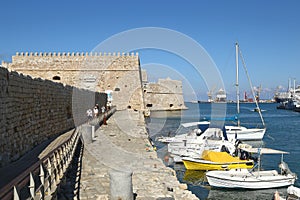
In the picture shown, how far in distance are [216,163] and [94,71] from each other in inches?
699

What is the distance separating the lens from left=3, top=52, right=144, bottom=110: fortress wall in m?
27.0

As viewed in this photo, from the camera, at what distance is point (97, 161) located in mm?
8117

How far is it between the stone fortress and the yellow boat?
55.2 feet

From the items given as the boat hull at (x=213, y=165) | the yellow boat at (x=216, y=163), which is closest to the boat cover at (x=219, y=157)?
the yellow boat at (x=216, y=163)

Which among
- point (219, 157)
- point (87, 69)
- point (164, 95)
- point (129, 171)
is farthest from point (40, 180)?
point (164, 95)

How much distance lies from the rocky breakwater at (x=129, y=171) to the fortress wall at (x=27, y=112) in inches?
52.4

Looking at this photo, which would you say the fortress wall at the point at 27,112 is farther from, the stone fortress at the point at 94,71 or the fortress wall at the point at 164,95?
the fortress wall at the point at 164,95

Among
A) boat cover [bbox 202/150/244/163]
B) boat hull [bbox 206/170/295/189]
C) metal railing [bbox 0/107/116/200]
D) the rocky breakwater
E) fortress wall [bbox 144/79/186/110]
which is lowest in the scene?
boat hull [bbox 206/170/295/189]

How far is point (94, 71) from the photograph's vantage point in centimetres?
2753

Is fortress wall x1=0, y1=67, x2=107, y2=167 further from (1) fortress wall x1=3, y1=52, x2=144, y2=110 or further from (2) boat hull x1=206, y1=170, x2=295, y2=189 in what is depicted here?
(1) fortress wall x1=3, y1=52, x2=144, y2=110

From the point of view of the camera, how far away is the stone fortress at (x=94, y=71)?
27.1 m

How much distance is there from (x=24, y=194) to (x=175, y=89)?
46340mm

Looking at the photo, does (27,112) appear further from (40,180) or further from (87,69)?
(87,69)

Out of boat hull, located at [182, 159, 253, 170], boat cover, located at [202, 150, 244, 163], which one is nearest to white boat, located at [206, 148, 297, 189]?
boat hull, located at [182, 159, 253, 170]
